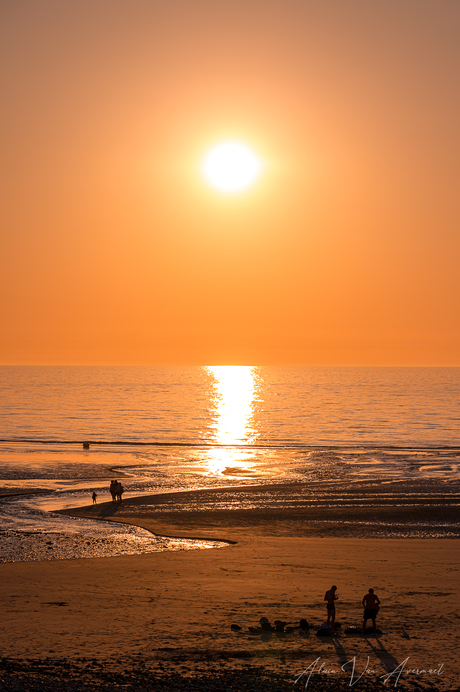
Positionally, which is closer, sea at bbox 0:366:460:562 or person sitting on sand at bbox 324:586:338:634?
person sitting on sand at bbox 324:586:338:634

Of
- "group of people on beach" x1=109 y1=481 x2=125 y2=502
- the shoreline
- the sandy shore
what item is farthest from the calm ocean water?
the sandy shore

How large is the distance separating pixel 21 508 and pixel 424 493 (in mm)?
29445

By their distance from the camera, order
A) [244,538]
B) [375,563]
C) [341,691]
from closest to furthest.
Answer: [341,691]
[375,563]
[244,538]

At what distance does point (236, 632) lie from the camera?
63.7 feet

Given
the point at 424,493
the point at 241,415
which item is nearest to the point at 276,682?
the point at 424,493

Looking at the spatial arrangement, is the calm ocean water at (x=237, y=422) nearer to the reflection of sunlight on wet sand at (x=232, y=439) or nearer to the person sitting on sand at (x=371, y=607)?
the reflection of sunlight on wet sand at (x=232, y=439)

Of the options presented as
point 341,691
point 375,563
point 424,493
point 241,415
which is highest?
point 241,415

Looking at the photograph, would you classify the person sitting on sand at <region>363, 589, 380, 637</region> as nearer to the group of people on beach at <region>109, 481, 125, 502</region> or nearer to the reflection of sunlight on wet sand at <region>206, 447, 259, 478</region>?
the group of people on beach at <region>109, 481, 125, 502</region>

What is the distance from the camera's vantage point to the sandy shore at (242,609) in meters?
A: 17.2

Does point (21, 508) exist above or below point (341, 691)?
above

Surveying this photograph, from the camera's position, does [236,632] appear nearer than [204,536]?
Yes

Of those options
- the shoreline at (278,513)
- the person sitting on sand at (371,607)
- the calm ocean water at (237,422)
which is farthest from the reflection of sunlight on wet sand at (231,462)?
the person sitting on sand at (371,607)

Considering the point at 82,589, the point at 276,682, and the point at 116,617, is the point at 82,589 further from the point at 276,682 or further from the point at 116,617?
Answer: the point at 276,682

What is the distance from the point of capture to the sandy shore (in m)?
17.2
